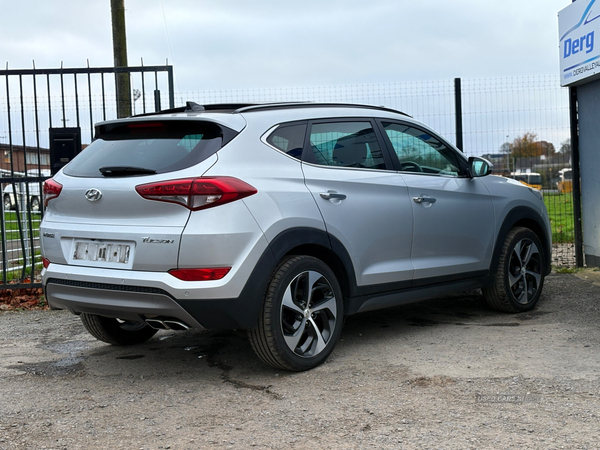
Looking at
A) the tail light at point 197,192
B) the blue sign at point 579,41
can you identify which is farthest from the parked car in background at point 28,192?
the blue sign at point 579,41

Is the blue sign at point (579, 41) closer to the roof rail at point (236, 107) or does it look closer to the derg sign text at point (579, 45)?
the derg sign text at point (579, 45)

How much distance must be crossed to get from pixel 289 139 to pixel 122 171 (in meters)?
1.11

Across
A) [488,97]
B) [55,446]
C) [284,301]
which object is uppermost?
[488,97]

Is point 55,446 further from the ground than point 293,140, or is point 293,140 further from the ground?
point 293,140

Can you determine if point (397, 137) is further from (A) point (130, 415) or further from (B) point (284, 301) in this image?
(A) point (130, 415)

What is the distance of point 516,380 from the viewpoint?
4.24m

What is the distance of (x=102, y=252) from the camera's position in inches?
167

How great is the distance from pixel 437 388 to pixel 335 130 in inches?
77.2

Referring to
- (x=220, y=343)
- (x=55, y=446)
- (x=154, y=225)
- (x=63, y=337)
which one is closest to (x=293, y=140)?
(x=154, y=225)

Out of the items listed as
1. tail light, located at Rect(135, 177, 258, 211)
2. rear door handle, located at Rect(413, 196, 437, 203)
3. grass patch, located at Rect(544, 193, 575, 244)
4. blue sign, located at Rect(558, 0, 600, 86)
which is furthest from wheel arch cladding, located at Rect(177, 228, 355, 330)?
grass patch, located at Rect(544, 193, 575, 244)

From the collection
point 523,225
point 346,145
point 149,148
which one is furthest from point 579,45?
point 149,148

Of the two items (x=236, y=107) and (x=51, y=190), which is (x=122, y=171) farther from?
(x=236, y=107)

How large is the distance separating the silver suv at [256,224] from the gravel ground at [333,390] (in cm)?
34

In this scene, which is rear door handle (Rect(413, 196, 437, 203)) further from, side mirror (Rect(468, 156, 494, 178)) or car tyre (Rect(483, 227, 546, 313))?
car tyre (Rect(483, 227, 546, 313))
